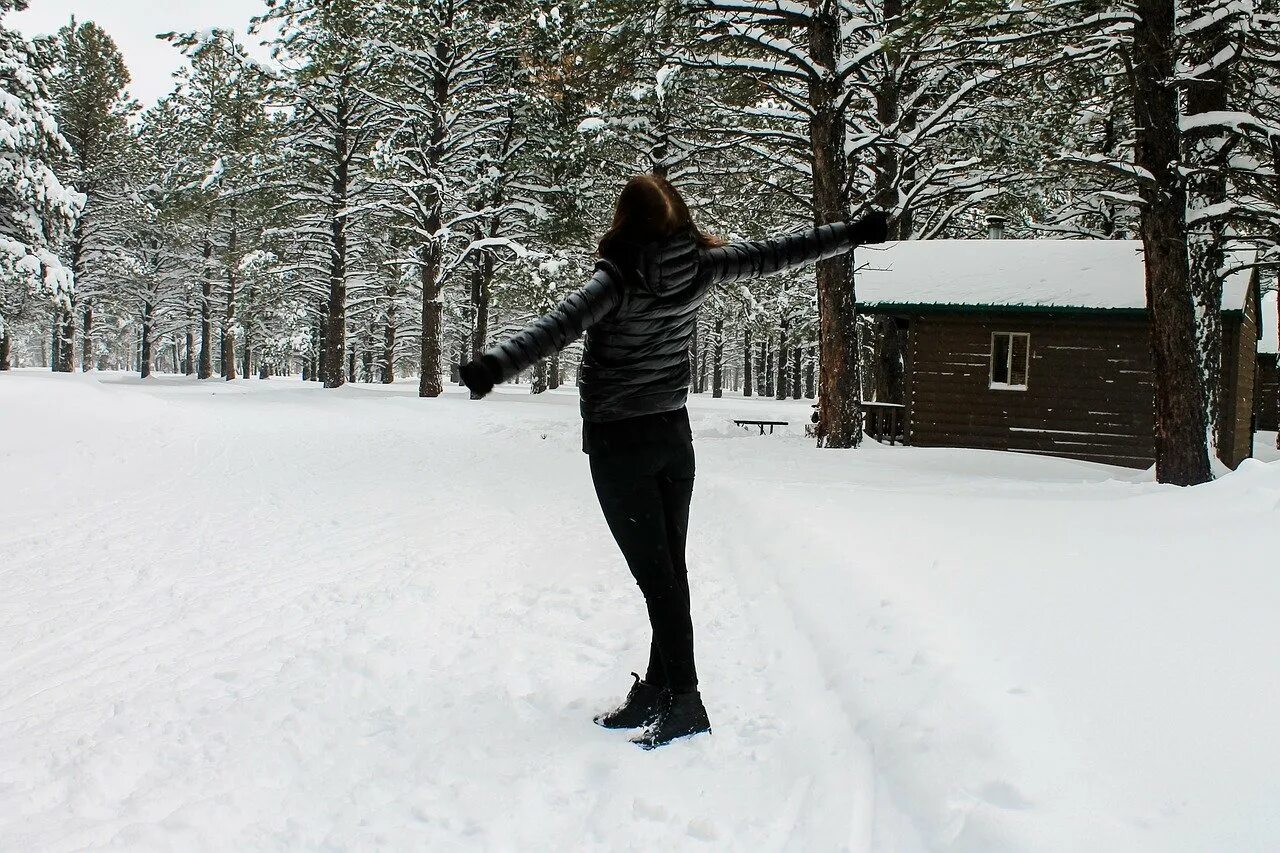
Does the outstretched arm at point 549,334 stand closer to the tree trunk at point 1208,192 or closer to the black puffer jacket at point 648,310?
the black puffer jacket at point 648,310

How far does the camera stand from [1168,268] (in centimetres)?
1069

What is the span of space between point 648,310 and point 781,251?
24.9 inches

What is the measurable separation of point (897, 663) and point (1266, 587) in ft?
5.77

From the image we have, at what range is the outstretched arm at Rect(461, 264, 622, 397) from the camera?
8.63 feet

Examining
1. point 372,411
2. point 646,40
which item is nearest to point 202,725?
point 646,40

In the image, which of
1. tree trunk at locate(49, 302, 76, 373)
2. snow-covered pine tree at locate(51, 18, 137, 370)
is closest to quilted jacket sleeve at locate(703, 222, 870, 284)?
snow-covered pine tree at locate(51, 18, 137, 370)

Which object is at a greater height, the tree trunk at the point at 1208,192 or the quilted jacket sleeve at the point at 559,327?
the tree trunk at the point at 1208,192

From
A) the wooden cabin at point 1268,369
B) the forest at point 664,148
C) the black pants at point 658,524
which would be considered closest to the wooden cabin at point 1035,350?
the forest at point 664,148

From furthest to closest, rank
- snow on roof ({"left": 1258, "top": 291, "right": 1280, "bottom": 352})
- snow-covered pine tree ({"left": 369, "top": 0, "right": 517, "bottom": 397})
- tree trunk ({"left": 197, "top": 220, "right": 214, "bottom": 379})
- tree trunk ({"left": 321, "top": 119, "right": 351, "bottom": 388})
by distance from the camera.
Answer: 1. tree trunk ({"left": 197, "top": 220, "right": 214, "bottom": 379})
2. tree trunk ({"left": 321, "top": 119, "right": 351, "bottom": 388})
3. snow on roof ({"left": 1258, "top": 291, "right": 1280, "bottom": 352})
4. snow-covered pine tree ({"left": 369, "top": 0, "right": 517, "bottom": 397})

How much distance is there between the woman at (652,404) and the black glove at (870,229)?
189mm

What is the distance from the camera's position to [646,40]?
44.9 feet

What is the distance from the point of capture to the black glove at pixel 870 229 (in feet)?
11.1

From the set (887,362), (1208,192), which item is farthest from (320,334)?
(1208,192)

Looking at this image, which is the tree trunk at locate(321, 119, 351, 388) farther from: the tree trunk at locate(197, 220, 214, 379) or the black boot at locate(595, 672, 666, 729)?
the black boot at locate(595, 672, 666, 729)
